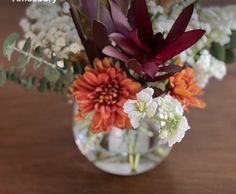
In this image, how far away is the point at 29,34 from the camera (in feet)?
2.63

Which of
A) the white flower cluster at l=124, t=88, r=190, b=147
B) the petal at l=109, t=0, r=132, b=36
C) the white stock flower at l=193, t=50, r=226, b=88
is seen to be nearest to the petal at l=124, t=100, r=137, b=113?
the white flower cluster at l=124, t=88, r=190, b=147

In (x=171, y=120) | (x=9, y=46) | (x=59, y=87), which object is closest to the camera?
(x=171, y=120)

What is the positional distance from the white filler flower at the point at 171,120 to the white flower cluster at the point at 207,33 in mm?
174

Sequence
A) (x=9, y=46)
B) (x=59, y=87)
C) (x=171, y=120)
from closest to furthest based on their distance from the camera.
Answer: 1. (x=171, y=120)
2. (x=9, y=46)
3. (x=59, y=87)

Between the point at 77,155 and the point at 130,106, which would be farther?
the point at 77,155

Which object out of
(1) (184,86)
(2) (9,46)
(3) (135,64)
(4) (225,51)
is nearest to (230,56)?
(4) (225,51)

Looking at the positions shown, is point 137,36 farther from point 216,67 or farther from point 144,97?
point 216,67

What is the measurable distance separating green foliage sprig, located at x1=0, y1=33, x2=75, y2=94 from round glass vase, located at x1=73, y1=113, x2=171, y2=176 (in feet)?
0.31

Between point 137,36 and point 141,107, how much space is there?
0.10 m

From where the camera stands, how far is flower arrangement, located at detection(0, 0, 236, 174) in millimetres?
670

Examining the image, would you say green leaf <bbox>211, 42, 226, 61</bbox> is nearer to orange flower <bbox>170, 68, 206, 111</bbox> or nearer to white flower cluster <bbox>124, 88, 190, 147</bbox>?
orange flower <bbox>170, 68, 206, 111</bbox>

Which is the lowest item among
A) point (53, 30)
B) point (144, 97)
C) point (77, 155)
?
point (77, 155)

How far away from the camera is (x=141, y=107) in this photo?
0.64 meters

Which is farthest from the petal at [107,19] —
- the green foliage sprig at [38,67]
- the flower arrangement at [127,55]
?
the green foliage sprig at [38,67]
